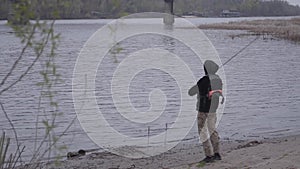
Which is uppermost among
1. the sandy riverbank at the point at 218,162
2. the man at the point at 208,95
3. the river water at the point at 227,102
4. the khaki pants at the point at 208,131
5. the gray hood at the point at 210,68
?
the gray hood at the point at 210,68

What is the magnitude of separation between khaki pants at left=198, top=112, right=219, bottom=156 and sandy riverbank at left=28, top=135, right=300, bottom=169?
0.95 ft

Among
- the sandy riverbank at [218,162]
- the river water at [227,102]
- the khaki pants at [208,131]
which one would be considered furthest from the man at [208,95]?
the river water at [227,102]

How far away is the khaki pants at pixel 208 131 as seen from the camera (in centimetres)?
909

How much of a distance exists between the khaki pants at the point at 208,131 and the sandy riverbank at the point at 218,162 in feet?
0.95

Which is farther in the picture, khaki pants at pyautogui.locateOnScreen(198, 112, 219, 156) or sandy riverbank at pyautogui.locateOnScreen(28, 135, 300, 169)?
sandy riverbank at pyautogui.locateOnScreen(28, 135, 300, 169)

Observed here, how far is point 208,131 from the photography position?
30.9 feet

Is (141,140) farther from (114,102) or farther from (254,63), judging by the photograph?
(254,63)

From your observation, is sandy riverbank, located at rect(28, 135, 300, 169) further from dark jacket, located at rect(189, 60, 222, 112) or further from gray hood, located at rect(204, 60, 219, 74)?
gray hood, located at rect(204, 60, 219, 74)

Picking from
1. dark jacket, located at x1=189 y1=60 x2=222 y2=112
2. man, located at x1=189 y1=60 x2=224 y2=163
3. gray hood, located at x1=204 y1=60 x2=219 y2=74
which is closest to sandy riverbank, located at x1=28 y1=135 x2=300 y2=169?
man, located at x1=189 y1=60 x2=224 y2=163

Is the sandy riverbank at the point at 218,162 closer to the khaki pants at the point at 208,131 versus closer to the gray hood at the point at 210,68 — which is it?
the khaki pants at the point at 208,131

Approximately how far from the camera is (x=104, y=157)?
12.2 m

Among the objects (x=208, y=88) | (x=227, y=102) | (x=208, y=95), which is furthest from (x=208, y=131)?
(x=227, y=102)

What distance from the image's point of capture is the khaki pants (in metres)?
9.09

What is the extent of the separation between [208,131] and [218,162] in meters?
0.85
